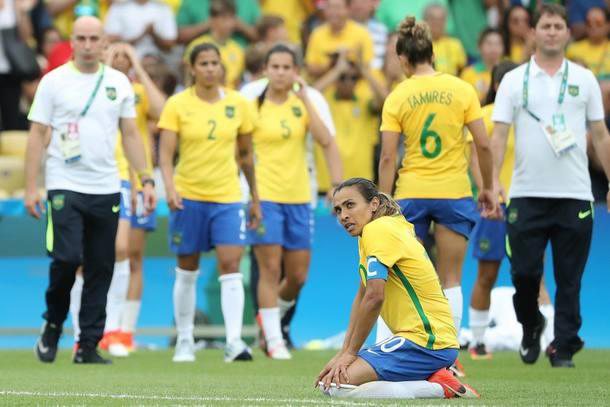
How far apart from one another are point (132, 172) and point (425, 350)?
5.21m

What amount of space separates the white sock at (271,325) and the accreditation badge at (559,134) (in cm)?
310

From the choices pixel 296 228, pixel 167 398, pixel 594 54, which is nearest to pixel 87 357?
pixel 296 228

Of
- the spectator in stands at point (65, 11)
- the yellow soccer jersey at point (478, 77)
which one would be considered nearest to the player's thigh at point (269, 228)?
the yellow soccer jersey at point (478, 77)

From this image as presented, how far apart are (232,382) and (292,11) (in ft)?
33.3

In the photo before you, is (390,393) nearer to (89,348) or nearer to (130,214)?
(89,348)

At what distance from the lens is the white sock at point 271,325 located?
500 inches

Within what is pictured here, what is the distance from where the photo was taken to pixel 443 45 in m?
17.6

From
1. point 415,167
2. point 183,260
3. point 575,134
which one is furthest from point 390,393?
point 183,260

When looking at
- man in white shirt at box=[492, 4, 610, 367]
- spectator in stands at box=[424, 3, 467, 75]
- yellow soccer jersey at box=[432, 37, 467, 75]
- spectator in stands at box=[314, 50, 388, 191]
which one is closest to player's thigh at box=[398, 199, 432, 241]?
man in white shirt at box=[492, 4, 610, 367]

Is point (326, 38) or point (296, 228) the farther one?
point (326, 38)

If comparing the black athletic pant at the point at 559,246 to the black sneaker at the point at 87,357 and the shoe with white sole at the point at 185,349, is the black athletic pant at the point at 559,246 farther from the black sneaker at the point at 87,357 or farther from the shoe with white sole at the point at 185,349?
the black sneaker at the point at 87,357

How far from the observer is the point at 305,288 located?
15.2 meters

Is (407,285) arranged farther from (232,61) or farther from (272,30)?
(232,61)

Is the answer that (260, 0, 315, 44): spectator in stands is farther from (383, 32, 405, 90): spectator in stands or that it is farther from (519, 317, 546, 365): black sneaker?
(519, 317, 546, 365): black sneaker
